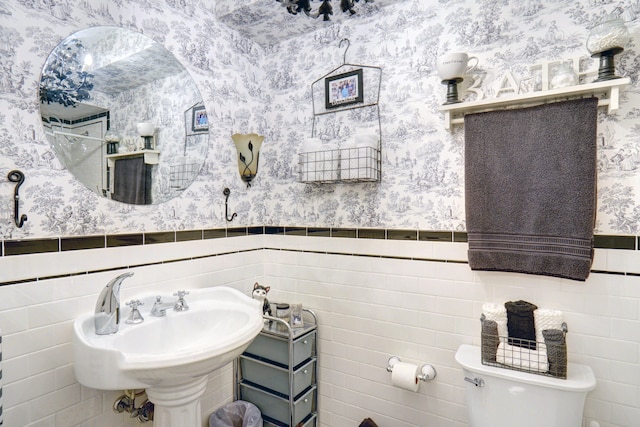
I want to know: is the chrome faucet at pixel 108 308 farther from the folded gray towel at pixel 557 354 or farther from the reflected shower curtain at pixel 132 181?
the folded gray towel at pixel 557 354

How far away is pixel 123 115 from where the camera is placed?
4.70ft

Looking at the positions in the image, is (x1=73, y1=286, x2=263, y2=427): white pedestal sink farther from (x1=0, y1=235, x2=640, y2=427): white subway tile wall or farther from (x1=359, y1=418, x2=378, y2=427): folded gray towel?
(x1=359, y1=418, x2=378, y2=427): folded gray towel

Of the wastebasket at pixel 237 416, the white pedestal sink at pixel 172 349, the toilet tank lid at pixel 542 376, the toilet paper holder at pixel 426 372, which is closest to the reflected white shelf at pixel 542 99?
the toilet tank lid at pixel 542 376

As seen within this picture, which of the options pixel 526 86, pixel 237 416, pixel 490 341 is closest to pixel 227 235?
pixel 237 416

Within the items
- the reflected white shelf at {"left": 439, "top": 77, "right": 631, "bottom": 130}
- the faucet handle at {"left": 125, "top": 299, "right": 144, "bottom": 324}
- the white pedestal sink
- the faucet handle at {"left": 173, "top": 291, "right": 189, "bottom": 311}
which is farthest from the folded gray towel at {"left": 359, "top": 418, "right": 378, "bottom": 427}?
the reflected white shelf at {"left": 439, "top": 77, "right": 631, "bottom": 130}

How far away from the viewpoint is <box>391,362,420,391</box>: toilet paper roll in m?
1.54

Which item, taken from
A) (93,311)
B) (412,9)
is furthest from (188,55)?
(93,311)

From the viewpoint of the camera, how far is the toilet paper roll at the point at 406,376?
154cm

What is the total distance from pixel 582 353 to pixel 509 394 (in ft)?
1.19

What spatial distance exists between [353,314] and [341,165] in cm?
81

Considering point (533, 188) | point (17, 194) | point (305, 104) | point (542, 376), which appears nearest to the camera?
point (17, 194)

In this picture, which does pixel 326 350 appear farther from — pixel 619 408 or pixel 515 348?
pixel 619 408

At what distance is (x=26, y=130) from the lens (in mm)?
1150

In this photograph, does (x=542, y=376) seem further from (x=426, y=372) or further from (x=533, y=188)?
(x=533, y=188)
